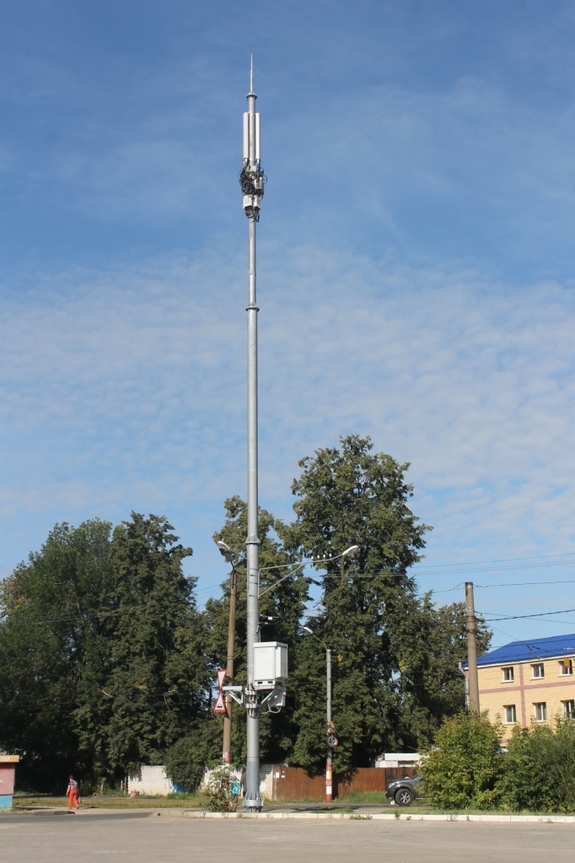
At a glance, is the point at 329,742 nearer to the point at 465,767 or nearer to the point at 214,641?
the point at 214,641

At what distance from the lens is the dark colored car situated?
38125 millimetres

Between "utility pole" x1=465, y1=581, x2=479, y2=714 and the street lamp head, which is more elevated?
the street lamp head

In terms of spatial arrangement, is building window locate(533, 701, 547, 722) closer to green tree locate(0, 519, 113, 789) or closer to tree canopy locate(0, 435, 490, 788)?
tree canopy locate(0, 435, 490, 788)

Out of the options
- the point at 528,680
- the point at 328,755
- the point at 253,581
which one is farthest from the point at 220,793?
the point at 528,680

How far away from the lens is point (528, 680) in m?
62.1

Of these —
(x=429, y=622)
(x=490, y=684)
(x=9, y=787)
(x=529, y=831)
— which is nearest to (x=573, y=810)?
(x=529, y=831)

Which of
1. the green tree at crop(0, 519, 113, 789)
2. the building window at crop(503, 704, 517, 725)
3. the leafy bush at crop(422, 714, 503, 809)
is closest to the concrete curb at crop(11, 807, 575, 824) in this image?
the leafy bush at crop(422, 714, 503, 809)

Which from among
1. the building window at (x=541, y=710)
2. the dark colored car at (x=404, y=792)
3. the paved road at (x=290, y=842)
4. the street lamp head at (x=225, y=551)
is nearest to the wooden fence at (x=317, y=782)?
the dark colored car at (x=404, y=792)

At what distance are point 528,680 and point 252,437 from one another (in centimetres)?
4094

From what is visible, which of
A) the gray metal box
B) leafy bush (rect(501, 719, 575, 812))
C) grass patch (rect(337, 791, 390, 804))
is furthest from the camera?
grass patch (rect(337, 791, 390, 804))

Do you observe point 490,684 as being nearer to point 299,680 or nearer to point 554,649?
point 554,649

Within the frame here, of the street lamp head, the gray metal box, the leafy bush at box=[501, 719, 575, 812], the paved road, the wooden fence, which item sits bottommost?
the wooden fence

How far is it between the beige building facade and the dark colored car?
22877mm

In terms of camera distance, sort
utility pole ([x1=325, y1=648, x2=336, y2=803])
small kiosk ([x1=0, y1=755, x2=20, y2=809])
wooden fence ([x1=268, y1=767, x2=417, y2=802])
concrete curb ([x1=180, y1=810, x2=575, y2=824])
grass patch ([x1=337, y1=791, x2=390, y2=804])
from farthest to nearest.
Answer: wooden fence ([x1=268, y1=767, x2=417, y2=802]), utility pole ([x1=325, y1=648, x2=336, y2=803]), grass patch ([x1=337, y1=791, x2=390, y2=804]), small kiosk ([x1=0, y1=755, x2=20, y2=809]), concrete curb ([x1=180, y1=810, x2=575, y2=824])
